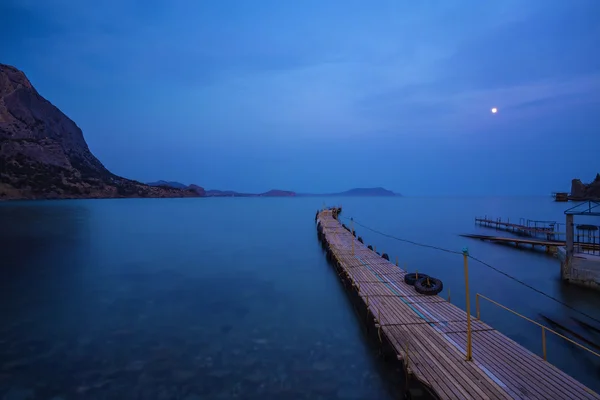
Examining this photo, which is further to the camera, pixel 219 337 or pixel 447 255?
pixel 447 255

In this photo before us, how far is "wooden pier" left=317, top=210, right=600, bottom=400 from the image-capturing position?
357 inches

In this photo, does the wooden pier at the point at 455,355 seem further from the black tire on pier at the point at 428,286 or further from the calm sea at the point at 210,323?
the calm sea at the point at 210,323

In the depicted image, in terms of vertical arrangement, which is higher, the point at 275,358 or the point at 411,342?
the point at 411,342

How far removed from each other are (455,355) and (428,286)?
7.31 metres

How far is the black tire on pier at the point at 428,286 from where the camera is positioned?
17652 millimetres

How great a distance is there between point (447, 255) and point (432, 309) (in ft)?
85.9

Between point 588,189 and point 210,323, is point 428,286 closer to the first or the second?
point 210,323

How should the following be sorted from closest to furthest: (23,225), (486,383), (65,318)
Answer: (486,383)
(65,318)
(23,225)

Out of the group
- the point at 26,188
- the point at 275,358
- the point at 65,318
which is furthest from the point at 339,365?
the point at 26,188

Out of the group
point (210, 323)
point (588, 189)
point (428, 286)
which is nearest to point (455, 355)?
point (428, 286)

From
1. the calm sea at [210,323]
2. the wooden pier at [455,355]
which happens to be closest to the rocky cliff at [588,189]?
the calm sea at [210,323]

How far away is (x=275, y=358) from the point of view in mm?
14305

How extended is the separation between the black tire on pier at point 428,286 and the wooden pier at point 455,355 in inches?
12.6

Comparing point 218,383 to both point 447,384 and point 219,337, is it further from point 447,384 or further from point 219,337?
point 447,384
